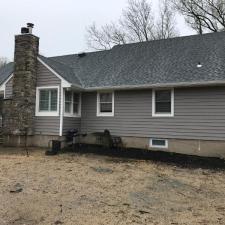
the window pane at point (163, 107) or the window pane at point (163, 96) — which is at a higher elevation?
the window pane at point (163, 96)

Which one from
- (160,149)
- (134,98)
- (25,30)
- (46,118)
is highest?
(25,30)

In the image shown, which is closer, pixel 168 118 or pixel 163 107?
pixel 168 118

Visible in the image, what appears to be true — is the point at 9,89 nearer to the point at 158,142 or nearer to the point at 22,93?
the point at 22,93

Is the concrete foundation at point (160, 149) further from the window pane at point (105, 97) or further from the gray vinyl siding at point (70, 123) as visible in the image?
the window pane at point (105, 97)

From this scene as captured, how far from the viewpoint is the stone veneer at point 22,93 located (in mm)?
14938

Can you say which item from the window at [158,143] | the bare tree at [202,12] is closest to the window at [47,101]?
the window at [158,143]

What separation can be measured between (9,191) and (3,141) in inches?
333

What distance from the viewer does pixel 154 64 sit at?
615 inches


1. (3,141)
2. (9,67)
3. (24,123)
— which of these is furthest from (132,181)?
(9,67)

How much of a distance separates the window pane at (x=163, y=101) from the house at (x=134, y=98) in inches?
1.5

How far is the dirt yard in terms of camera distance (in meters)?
5.92

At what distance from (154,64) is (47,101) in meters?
5.42

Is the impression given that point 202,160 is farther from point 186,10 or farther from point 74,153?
point 186,10

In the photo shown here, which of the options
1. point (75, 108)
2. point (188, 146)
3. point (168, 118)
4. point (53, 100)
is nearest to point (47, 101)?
point (53, 100)
